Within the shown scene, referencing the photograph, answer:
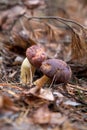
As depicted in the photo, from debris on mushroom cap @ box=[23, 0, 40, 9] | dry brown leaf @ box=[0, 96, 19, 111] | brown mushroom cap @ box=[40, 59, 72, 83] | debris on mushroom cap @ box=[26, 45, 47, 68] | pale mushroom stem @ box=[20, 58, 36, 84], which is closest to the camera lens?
dry brown leaf @ box=[0, 96, 19, 111]

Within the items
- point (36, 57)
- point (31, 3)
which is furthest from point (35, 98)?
point (31, 3)

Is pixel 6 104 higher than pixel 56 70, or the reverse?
pixel 56 70

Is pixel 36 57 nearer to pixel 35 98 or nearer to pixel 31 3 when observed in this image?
pixel 35 98

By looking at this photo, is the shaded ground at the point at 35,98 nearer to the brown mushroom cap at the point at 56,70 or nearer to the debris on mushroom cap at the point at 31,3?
the brown mushroom cap at the point at 56,70

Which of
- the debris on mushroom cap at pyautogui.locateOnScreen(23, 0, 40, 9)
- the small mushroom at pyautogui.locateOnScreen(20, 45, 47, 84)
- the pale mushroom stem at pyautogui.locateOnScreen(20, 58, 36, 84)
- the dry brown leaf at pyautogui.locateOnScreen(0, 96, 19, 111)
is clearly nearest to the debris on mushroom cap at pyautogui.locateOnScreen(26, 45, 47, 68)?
the small mushroom at pyautogui.locateOnScreen(20, 45, 47, 84)

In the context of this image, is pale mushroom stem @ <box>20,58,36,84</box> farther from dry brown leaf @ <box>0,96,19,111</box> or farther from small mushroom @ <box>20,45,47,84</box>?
dry brown leaf @ <box>0,96,19,111</box>

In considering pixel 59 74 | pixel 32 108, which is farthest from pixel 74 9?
pixel 32 108

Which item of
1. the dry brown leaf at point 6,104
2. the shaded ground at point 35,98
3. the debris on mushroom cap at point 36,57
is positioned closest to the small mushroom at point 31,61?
the debris on mushroom cap at point 36,57
